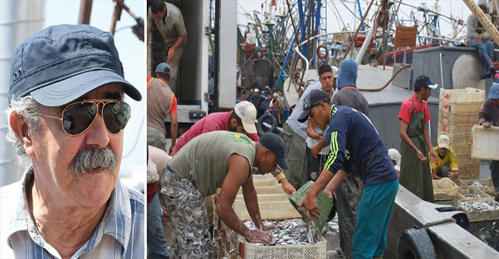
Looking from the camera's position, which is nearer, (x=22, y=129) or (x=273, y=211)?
(x=22, y=129)

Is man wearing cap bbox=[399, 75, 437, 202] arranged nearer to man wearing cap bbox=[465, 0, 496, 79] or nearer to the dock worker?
the dock worker

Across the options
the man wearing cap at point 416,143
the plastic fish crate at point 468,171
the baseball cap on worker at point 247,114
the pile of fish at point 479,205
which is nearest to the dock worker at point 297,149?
the man wearing cap at point 416,143

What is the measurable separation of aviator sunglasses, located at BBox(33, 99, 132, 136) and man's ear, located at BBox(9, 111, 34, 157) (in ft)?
0.24

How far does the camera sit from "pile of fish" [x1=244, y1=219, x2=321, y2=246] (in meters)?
4.22

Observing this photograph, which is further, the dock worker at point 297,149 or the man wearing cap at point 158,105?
the dock worker at point 297,149

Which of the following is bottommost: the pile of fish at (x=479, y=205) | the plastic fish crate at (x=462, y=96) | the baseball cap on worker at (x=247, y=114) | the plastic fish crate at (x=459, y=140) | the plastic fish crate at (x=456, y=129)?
the pile of fish at (x=479, y=205)

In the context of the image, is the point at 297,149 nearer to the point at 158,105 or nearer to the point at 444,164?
the point at 158,105

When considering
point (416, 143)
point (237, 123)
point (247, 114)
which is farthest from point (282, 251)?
point (416, 143)

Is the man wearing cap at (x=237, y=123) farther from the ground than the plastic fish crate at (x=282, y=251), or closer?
farther from the ground

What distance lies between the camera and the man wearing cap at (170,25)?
783 centimetres

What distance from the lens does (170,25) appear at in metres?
7.97

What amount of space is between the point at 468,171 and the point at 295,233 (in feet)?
18.7

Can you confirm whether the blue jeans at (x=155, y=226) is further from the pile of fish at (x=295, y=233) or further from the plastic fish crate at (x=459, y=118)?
the plastic fish crate at (x=459, y=118)

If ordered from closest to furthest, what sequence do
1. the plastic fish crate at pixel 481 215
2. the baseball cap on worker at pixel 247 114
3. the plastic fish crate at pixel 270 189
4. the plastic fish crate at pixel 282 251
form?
the plastic fish crate at pixel 282 251
the baseball cap on worker at pixel 247 114
the plastic fish crate at pixel 270 189
the plastic fish crate at pixel 481 215
